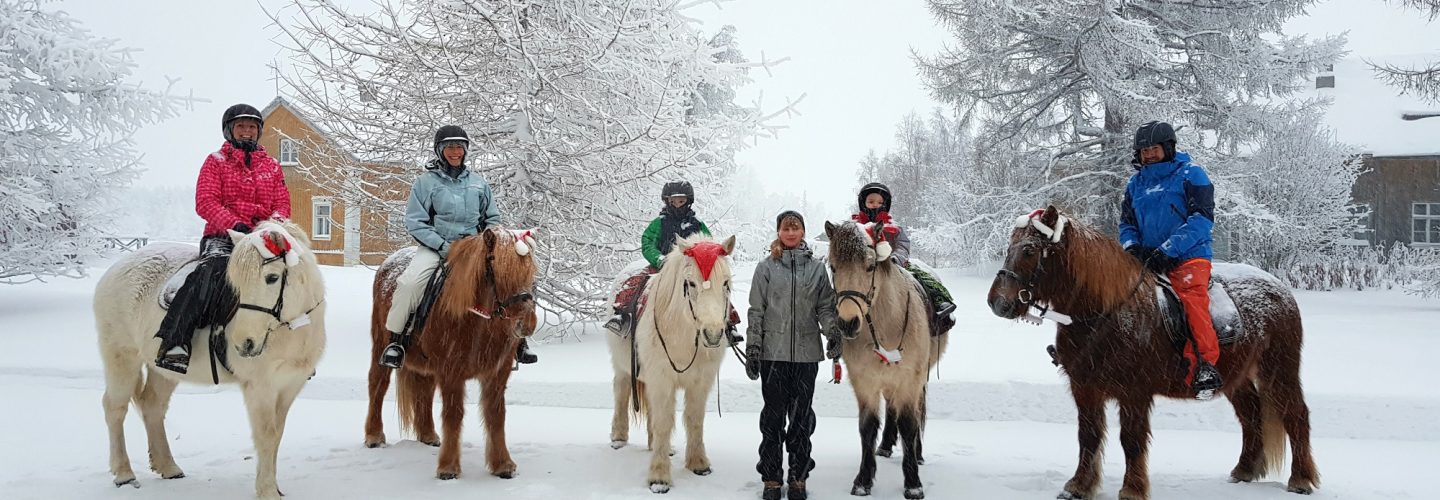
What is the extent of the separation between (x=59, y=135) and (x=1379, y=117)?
3717cm

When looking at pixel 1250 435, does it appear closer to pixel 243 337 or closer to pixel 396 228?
pixel 243 337

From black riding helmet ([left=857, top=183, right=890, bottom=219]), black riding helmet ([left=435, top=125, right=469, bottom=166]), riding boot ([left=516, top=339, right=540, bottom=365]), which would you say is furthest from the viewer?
black riding helmet ([left=857, top=183, right=890, bottom=219])

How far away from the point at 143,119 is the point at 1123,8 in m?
20.5

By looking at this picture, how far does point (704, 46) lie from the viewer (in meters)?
11.2

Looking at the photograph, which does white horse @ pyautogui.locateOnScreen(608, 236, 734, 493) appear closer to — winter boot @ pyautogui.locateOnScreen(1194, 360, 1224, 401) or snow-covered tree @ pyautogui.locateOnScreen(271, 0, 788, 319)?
winter boot @ pyautogui.locateOnScreen(1194, 360, 1224, 401)

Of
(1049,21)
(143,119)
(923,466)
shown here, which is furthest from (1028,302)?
(143,119)

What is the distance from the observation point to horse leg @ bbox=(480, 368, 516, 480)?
5.41 metres

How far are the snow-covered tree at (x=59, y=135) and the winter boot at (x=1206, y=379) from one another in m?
16.7

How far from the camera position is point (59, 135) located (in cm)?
1427

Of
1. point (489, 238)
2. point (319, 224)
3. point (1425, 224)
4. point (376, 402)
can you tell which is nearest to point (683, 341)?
point (489, 238)

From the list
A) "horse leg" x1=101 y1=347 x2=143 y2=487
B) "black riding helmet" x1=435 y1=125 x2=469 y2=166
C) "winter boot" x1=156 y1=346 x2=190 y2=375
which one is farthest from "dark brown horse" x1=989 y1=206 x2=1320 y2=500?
"horse leg" x1=101 y1=347 x2=143 y2=487

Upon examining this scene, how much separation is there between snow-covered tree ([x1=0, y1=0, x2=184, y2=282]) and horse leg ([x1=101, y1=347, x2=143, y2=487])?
10.6 metres

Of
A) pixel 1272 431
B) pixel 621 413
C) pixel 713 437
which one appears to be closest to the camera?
pixel 1272 431

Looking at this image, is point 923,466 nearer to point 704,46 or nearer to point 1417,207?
point 704,46
